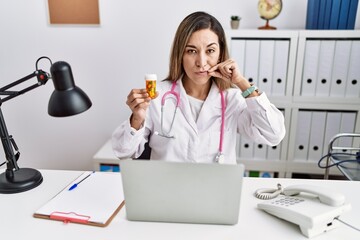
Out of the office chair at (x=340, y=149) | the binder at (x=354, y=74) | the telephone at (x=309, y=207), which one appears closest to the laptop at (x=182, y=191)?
the telephone at (x=309, y=207)

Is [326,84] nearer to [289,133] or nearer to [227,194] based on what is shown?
[289,133]

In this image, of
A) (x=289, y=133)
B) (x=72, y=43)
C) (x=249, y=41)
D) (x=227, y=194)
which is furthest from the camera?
(x=72, y=43)

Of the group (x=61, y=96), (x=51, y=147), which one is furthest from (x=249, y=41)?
(x=51, y=147)

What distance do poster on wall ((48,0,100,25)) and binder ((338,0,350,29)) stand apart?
169 centimetres

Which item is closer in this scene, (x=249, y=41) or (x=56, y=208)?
(x=56, y=208)

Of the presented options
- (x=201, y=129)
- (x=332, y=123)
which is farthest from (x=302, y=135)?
(x=201, y=129)

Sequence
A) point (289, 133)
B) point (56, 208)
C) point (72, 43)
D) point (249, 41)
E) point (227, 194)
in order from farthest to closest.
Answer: point (72, 43)
point (289, 133)
point (249, 41)
point (56, 208)
point (227, 194)

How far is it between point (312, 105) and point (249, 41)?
1.99 ft

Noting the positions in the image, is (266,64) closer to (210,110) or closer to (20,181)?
(210,110)

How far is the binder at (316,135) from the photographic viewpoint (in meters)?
2.05

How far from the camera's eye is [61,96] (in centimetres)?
89

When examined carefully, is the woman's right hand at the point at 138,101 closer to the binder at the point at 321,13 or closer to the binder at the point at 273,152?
the binder at the point at 273,152

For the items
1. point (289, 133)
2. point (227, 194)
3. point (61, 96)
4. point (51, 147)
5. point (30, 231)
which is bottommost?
point (51, 147)

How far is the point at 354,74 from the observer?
1.94 metres
